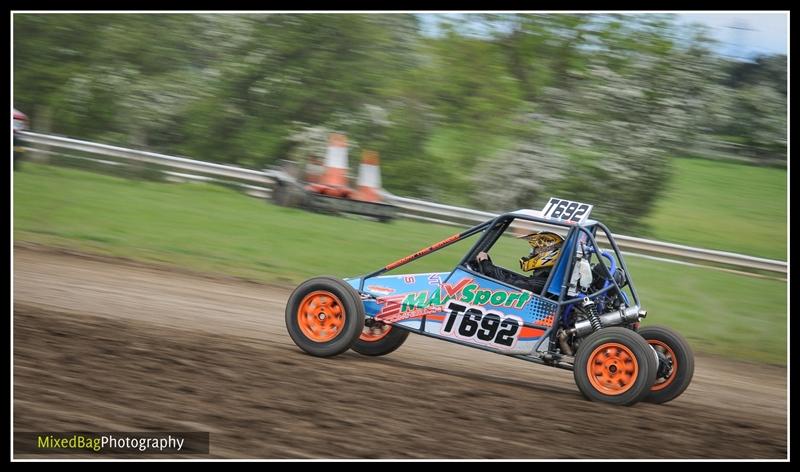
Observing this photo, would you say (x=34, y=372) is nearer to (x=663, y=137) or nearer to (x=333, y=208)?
(x=333, y=208)

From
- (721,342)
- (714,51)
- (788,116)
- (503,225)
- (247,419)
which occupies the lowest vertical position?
(721,342)

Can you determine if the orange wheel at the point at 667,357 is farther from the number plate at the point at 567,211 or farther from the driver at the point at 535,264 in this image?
the number plate at the point at 567,211

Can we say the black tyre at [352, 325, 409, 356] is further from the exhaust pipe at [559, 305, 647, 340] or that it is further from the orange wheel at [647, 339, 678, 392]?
the orange wheel at [647, 339, 678, 392]

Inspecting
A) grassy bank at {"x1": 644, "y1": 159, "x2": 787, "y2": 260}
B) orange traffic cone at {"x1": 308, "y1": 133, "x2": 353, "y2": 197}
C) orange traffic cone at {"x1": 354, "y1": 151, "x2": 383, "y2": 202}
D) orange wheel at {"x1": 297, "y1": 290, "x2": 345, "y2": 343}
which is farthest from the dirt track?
orange traffic cone at {"x1": 354, "y1": 151, "x2": 383, "y2": 202}

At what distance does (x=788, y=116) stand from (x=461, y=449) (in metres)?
9.18

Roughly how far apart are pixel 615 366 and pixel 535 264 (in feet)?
3.55

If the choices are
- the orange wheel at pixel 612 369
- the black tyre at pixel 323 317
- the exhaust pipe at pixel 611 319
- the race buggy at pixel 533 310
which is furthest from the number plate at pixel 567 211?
the black tyre at pixel 323 317

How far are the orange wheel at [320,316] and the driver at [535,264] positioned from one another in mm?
1299

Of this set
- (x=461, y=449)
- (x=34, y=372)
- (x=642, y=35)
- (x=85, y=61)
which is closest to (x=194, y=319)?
(x=34, y=372)

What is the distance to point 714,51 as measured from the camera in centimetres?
1376

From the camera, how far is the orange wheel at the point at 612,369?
693cm

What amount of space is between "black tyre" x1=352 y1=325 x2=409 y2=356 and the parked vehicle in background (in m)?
7.93

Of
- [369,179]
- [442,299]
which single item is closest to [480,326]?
[442,299]

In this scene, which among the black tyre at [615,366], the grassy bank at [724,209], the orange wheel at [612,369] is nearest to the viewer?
the black tyre at [615,366]
